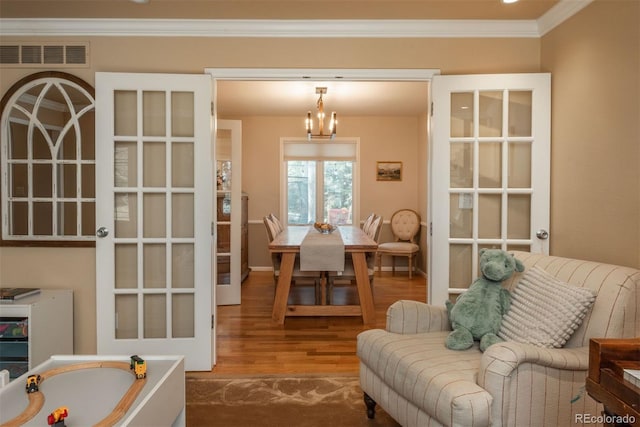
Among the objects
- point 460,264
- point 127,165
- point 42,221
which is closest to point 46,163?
point 42,221

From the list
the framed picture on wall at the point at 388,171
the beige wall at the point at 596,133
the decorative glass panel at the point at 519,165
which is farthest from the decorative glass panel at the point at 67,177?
the framed picture on wall at the point at 388,171

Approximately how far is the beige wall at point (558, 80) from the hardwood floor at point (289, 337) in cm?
105

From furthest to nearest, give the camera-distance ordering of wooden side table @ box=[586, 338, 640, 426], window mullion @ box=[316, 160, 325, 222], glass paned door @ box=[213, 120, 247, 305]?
window mullion @ box=[316, 160, 325, 222] < glass paned door @ box=[213, 120, 247, 305] < wooden side table @ box=[586, 338, 640, 426]

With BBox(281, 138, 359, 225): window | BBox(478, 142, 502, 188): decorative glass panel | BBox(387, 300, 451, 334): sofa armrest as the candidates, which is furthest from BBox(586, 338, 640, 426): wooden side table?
BBox(281, 138, 359, 225): window

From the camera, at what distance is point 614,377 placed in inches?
46.4

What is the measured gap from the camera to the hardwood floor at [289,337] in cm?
301

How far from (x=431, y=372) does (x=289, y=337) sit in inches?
81.9

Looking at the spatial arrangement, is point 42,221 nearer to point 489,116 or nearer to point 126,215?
point 126,215

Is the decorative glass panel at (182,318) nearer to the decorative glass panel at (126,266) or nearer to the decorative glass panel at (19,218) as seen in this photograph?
the decorative glass panel at (126,266)

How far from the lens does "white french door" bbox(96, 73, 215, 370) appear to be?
2.86 m

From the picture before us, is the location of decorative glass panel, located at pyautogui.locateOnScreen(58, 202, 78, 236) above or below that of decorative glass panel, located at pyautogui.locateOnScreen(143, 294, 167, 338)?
above

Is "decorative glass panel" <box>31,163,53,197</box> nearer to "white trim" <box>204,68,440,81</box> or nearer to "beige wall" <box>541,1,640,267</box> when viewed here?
"white trim" <box>204,68,440,81</box>

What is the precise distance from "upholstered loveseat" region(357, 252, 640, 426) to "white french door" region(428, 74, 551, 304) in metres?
0.80

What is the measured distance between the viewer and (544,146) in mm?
2807
